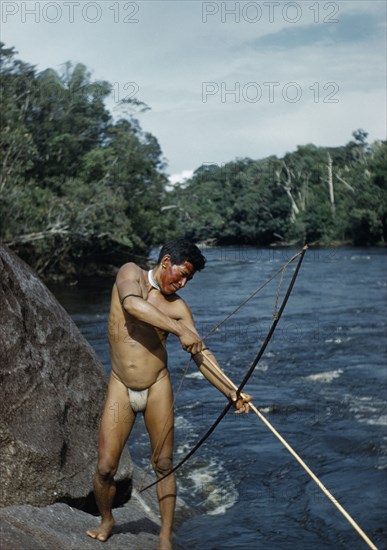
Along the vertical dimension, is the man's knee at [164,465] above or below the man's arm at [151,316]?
below

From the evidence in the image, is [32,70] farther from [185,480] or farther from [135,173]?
[185,480]

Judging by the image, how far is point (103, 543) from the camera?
230 inches

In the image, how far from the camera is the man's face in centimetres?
552

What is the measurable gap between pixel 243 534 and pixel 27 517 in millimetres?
3006

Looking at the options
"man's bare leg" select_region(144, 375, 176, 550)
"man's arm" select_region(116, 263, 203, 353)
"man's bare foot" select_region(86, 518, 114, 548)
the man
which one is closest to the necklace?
the man

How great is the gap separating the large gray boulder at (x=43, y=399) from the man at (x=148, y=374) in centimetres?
72

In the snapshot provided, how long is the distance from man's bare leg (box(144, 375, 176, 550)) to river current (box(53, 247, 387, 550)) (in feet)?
2.56

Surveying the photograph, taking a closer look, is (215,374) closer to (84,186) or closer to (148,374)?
(148,374)

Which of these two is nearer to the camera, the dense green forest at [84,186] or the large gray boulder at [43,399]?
the large gray boulder at [43,399]

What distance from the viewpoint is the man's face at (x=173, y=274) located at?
5.52m

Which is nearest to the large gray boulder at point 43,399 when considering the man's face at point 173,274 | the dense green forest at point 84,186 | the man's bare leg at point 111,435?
the man's bare leg at point 111,435

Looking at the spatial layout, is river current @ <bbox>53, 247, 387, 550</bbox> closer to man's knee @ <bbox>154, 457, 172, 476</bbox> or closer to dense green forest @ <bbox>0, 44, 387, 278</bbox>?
man's knee @ <bbox>154, 457, 172, 476</bbox>

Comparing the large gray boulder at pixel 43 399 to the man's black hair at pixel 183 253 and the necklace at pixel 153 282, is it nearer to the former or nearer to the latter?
the necklace at pixel 153 282

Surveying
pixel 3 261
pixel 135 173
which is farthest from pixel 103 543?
pixel 135 173
